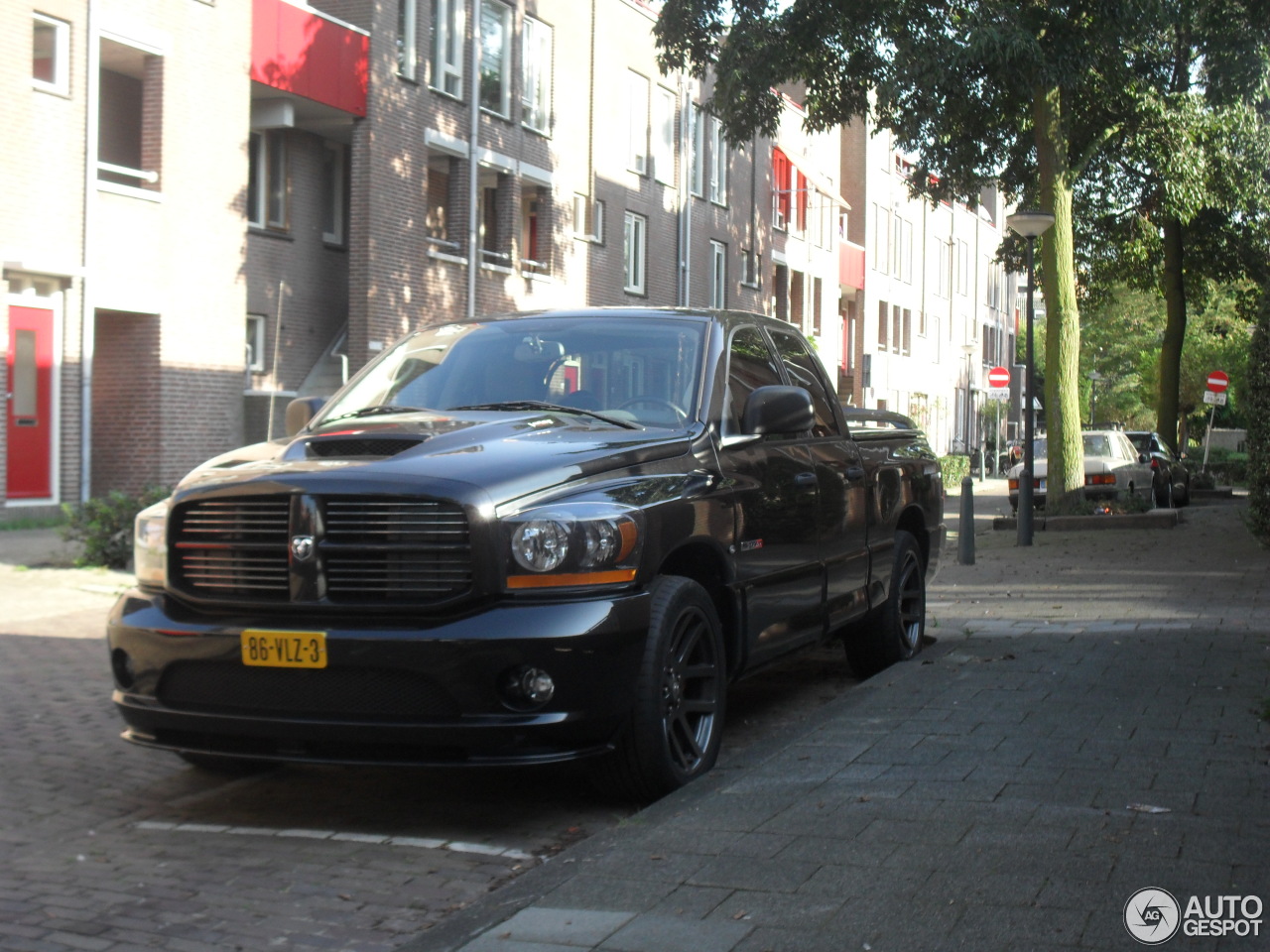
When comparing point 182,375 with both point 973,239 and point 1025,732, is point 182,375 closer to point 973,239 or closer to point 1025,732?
point 1025,732

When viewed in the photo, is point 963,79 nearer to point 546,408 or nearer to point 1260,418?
point 1260,418

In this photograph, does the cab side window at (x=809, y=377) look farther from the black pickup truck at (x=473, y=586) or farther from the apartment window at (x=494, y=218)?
the apartment window at (x=494, y=218)

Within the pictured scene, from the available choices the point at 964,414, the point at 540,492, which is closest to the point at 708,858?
the point at 540,492

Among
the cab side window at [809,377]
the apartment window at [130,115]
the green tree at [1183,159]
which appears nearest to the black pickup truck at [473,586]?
the cab side window at [809,377]

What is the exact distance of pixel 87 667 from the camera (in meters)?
8.61

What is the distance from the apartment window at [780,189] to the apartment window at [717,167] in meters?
3.05

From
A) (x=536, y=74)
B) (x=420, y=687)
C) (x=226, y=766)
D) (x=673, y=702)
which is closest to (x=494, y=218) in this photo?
(x=536, y=74)

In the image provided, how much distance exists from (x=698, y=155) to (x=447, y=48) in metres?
11.5

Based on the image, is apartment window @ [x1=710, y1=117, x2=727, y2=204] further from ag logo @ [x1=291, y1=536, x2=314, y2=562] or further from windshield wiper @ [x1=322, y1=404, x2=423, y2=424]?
ag logo @ [x1=291, y1=536, x2=314, y2=562]

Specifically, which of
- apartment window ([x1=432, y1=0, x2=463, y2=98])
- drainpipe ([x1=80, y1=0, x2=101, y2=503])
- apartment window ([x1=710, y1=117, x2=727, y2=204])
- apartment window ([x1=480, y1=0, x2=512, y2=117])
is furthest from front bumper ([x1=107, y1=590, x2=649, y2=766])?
apartment window ([x1=710, y1=117, x2=727, y2=204])

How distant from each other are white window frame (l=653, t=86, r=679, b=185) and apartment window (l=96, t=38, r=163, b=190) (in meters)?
15.6

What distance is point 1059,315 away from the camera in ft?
71.6

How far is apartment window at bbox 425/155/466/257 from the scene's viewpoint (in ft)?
89.9

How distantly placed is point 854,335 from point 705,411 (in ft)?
160
